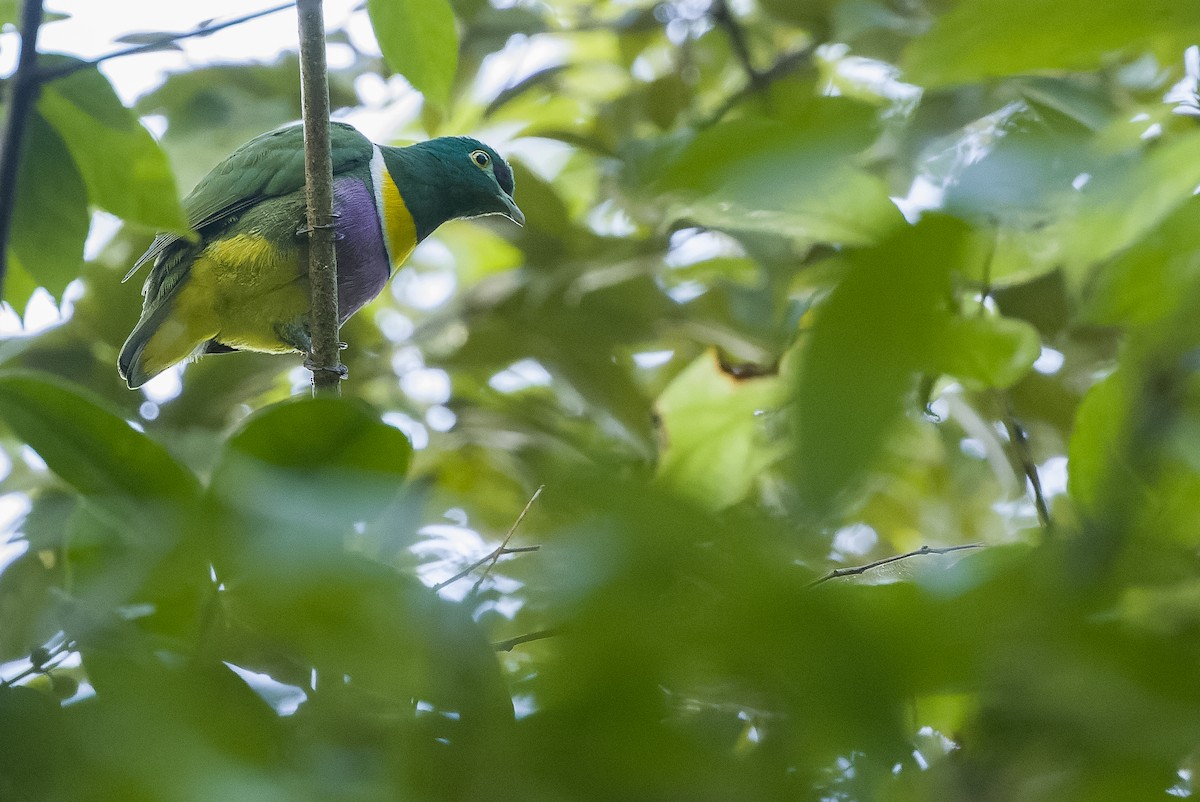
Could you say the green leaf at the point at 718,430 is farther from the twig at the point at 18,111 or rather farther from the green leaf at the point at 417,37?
the twig at the point at 18,111

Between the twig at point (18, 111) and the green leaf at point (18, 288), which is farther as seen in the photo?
the green leaf at point (18, 288)

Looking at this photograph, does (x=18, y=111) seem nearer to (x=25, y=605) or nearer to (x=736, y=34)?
(x=25, y=605)

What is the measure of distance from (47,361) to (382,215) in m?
1.19

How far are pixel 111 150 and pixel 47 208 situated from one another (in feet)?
0.35

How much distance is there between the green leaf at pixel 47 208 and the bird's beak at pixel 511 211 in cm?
261

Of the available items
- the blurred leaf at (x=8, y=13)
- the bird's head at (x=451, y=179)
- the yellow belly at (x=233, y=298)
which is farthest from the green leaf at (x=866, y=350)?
the bird's head at (x=451, y=179)

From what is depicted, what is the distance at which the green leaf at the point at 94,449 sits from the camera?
2.74ft

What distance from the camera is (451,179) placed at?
13.0 ft

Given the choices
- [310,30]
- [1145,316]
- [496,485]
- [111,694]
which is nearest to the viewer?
[111,694]

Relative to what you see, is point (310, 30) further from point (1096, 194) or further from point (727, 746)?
point (727, 746)

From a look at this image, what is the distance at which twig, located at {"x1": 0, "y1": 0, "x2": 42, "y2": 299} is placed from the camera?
120 centimetres

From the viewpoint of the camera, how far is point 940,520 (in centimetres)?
407

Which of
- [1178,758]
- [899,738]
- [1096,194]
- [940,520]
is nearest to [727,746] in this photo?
[899,738]

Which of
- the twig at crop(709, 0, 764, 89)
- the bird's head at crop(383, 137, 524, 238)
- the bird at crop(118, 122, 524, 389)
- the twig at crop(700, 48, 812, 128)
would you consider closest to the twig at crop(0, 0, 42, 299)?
the bird at crop(118, 122, 524, 389)
